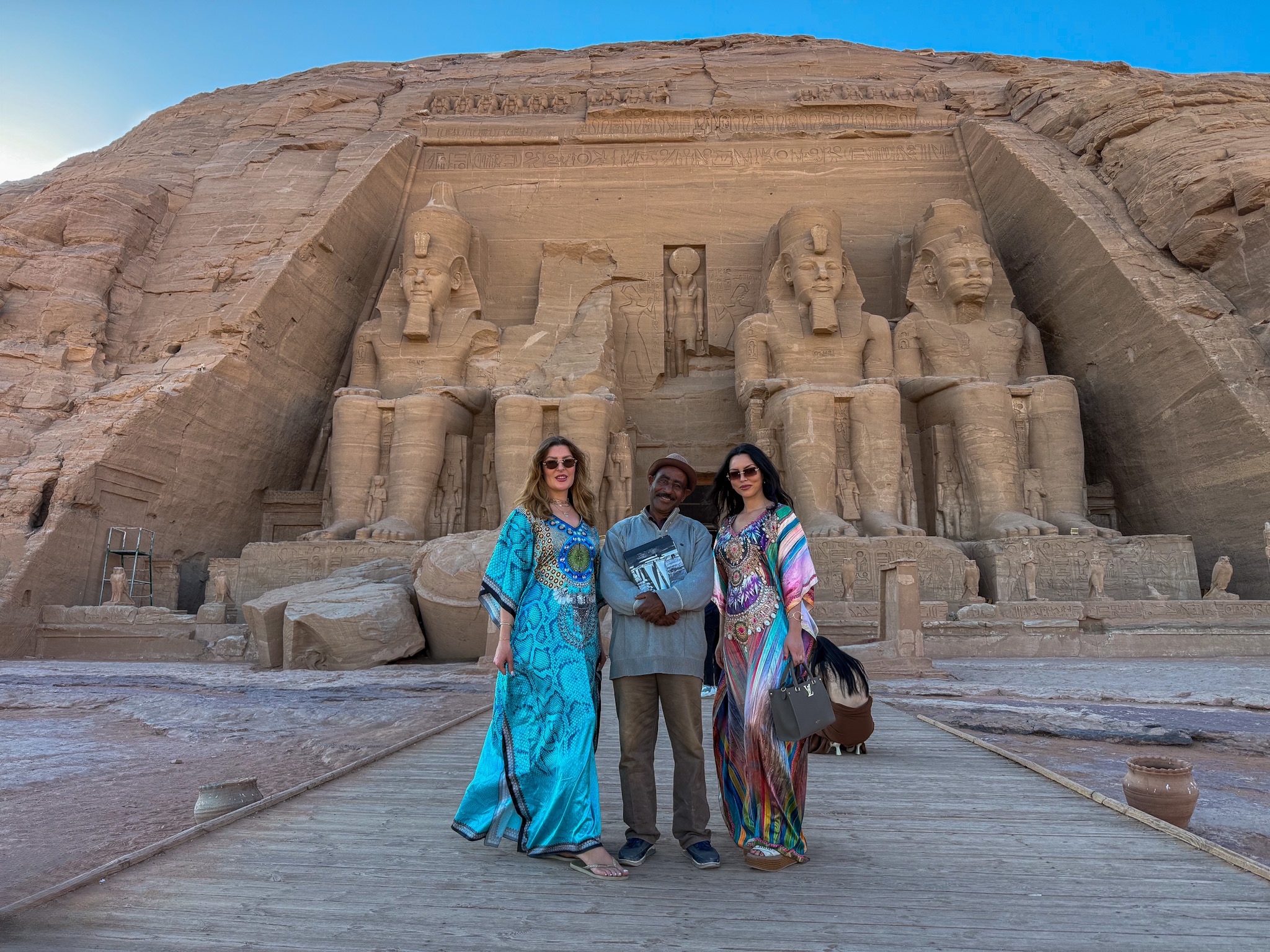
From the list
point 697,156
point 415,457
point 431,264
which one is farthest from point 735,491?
point 697,156

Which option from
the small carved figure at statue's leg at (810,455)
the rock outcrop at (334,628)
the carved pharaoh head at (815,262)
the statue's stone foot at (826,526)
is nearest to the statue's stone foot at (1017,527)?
the small carved figure at statue's leg at (810,455)

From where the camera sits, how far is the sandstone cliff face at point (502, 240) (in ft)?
26.5

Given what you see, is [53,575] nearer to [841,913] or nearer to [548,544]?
[548,544]

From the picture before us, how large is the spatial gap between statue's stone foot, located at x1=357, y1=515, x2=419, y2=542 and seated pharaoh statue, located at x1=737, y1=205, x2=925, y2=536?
12.5 feet

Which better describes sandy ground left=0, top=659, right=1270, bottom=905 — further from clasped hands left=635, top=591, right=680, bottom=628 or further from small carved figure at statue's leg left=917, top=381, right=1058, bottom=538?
small carved figure at statue's leg left=917, top=381, right=1058, bottom=538

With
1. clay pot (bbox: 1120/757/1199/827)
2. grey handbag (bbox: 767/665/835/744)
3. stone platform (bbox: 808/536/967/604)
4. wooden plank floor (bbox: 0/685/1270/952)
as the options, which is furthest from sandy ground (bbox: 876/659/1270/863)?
stone platform (bbox: 808/536/967/604)

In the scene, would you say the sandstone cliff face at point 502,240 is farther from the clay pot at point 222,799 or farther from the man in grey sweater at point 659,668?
the man in grey sweater at point 659,668

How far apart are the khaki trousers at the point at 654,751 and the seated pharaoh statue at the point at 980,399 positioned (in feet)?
23.4

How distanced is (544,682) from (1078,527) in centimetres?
782

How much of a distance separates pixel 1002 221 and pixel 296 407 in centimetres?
956

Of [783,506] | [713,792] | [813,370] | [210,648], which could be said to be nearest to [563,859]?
[713,792]

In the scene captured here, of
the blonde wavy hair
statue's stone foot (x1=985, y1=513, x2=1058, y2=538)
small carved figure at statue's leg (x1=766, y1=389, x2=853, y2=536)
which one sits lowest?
the blonde wavy hair

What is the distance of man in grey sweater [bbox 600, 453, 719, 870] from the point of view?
195 cm

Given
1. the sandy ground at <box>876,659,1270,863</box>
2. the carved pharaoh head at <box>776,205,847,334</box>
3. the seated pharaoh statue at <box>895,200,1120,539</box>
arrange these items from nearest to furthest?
1. the sandy ground at <box>876,659,1270,863</box>
2. the seated pharaoh statue at <box>895,200,1120,539</box>
3. the carved pharaoh head at <box>776,205,847,334</box>
